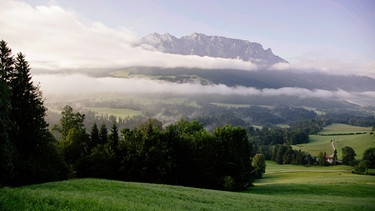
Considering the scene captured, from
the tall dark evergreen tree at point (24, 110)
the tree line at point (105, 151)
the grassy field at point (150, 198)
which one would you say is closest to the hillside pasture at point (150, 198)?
the grassy field at point (150, 198)

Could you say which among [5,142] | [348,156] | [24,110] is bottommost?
[348,156]

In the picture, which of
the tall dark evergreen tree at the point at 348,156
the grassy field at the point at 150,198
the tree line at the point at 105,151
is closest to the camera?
the grassy field at the point at 150,198

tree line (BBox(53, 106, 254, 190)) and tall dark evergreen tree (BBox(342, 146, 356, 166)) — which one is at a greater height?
tree line (BBox(53, 106, 254, 190))

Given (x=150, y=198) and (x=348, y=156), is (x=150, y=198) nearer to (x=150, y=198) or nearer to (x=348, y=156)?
(x=150, y=198)

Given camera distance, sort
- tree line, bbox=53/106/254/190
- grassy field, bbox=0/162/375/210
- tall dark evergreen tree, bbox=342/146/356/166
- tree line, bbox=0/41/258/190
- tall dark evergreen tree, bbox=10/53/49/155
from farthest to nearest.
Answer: tall dark evergreen tree, bbox=342/146/356/166, tree line, bbox=53/106/254/190, tall dark evergreen tree, bbox=10/53/49/155, tree line, bbox=0/41/258/190, grassy field, bbox=0/162/375/210

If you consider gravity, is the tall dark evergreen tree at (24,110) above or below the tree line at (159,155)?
above

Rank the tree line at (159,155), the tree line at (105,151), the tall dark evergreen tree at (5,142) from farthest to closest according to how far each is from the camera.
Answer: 1. the tree line at (159,155)
2. the tree line at (105,151)
3. the tall dark evergreen tree at (5,142)

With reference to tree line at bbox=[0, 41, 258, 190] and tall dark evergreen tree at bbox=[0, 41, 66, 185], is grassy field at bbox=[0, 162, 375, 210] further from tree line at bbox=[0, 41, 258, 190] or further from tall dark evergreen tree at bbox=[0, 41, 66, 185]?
tree line at bbox=[0, 41, 258, 190]

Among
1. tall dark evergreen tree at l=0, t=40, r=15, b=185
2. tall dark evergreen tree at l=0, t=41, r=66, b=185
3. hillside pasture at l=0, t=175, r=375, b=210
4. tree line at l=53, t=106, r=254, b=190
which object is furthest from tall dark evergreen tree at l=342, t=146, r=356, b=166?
tall dark evergreen tree at l=0, t=40, r=15, b=185

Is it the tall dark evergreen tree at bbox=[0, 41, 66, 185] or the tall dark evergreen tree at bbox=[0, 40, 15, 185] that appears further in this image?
the tall dark evergreen tree at bbox=[0, 41, 66, 185]

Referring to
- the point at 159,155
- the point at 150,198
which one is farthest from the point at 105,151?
the point at 150,198

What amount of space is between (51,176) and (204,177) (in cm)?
3335

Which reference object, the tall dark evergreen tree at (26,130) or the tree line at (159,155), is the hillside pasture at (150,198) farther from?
the tree line at (159,155)

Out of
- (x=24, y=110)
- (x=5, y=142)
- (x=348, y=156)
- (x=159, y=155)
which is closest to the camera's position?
(x=5, y=142)
